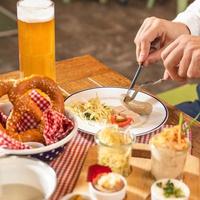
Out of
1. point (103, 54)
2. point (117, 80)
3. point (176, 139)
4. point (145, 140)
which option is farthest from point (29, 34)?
point (103, 54)

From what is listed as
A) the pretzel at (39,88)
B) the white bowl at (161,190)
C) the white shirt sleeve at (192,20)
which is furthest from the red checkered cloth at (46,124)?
the white shirt sleeve at (192,20)

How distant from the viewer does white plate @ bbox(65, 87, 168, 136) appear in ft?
4.08

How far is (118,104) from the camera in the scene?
138 cm

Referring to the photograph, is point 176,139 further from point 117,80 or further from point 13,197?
point 117,80

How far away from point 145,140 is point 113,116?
11 cm

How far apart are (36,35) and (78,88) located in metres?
0.21

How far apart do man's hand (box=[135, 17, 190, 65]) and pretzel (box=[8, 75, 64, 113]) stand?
362 mm

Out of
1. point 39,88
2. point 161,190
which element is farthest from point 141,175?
point 39,88

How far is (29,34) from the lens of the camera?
1.38 m

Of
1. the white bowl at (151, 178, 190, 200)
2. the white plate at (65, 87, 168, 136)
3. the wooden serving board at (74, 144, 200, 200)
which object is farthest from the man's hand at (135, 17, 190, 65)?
the white bowl at (151, 178, 190, 200)

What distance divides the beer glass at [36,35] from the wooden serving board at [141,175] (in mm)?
360

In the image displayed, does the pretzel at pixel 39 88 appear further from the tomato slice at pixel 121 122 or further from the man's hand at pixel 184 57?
the man's hand at pixel 184 57

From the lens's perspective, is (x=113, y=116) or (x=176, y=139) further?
(x=113, y=116)

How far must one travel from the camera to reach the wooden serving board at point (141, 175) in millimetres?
1018
